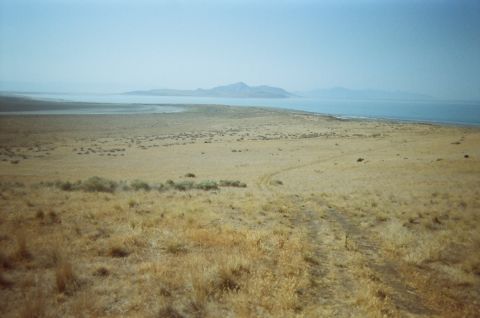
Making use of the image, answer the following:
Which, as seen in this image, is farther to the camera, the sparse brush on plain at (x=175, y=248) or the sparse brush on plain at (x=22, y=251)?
the sparse brush on plain at (x=175, y=248)

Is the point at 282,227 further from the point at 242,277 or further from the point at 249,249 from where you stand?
the point at 242,277

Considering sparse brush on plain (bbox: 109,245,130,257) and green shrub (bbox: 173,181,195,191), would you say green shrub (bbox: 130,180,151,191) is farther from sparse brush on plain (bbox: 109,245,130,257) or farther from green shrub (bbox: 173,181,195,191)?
sparse brush on plain (bbox: 109,245,130,257)

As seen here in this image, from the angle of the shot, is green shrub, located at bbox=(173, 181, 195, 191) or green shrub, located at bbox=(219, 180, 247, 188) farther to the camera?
green shrub, located at bbox=(219, 180, 247, 188)

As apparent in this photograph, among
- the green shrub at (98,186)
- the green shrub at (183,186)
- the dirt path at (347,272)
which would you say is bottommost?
the green shrub at (183,186)

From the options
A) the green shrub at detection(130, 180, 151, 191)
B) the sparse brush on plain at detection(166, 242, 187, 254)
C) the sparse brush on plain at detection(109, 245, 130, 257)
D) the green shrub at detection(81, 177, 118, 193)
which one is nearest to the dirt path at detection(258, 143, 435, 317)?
the sparse brush on plain at detection(166, 242, 187, 254)

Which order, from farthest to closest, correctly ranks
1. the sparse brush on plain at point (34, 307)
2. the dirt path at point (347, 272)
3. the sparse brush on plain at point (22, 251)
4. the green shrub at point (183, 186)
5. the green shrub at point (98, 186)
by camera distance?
the green shrub at point (183, 186) → the green shrub at point (98, 186) → the sparse brush on plain at point (22, 251) → the dirt path at point (347, 272) → the sparse brush on plain at point (34, 307)

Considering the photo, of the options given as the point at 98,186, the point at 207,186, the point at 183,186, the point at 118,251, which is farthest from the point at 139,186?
the point at 118,251

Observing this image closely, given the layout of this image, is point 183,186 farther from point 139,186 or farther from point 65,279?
point 65,279

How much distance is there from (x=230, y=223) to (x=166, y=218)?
2.42 metres

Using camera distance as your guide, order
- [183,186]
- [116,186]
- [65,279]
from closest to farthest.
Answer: [65,279]
[116,186]
[183,186]

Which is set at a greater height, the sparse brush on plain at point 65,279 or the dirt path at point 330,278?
the sparse brush on plain at point 65,279

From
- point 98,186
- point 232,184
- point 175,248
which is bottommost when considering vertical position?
point 232,184

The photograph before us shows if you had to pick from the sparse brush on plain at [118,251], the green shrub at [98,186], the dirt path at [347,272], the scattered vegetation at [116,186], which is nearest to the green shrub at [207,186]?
the scattered vegetation at [116,186]

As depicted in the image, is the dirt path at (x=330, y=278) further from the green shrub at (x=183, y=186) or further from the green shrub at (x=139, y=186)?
the green shrub at (x=139, y=186)
